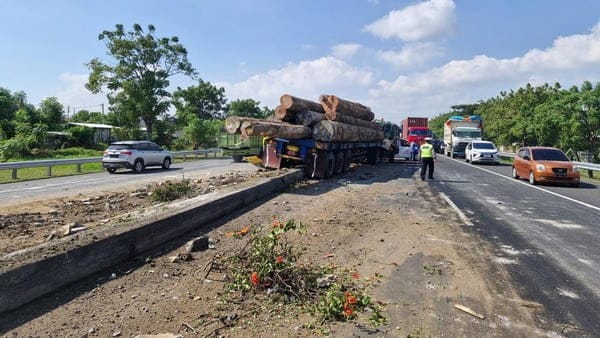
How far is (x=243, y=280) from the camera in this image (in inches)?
197

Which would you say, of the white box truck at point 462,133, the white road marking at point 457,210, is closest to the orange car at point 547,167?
the white road marking at point 457,210

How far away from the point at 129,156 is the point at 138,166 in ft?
2.38

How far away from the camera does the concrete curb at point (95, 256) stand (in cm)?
427

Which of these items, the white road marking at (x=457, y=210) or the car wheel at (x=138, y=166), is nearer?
the white road marking at (x=457, y=210)

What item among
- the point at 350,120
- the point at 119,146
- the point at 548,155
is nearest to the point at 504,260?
→ the point at 548,155

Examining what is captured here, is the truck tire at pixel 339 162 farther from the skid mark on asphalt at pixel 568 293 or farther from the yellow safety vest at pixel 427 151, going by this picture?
the skid mark on asphalt at pixel 568 293

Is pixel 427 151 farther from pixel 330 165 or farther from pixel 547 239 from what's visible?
pixel 547 239


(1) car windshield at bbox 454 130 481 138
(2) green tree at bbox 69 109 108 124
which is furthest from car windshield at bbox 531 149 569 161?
(2) green tree at bbox 69 109 108 124

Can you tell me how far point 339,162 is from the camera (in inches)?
733

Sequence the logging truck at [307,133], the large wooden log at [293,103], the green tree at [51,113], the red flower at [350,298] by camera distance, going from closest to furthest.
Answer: the red flower at [350,298] → the logging truck at [307,133] → the large wooden log at [293,103] → the green tree at [51,113]

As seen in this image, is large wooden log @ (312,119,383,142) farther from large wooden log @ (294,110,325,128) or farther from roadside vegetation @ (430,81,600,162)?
roadside vegetation @ (430,81,600,162)

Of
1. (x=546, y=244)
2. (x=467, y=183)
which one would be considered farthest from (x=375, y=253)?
(x=467, y=183)

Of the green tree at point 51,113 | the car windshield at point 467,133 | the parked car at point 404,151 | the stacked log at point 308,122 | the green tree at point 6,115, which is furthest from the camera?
the green tree at point 51,113

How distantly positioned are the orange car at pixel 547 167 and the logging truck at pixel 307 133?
7.05 metres
